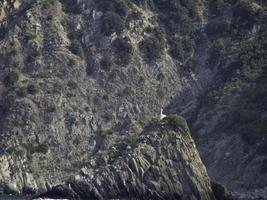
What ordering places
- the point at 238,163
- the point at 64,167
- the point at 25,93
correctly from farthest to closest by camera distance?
the point at 25,93, the point at 64,167, the point at 238,163

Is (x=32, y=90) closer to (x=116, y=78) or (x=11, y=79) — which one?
(x=11, y=79)

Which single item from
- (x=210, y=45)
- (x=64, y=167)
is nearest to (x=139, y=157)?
(x=64, y=167)

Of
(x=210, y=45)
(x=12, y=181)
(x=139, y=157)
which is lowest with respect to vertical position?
(x=12, y=181)

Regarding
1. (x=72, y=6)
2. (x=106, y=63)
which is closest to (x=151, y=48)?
(x=106, y=63)

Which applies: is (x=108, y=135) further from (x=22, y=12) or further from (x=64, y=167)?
(x=22, y=12)

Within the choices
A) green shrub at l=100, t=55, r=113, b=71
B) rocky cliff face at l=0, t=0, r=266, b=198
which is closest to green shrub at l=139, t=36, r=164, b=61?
rocky cliff face at l=0, t=0, r=266, b=198

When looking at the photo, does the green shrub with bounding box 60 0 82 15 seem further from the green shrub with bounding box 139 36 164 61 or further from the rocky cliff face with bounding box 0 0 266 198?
the green shrub with bounding box 139 36 164 61

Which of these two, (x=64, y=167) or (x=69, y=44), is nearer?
(x=64, y=167)
